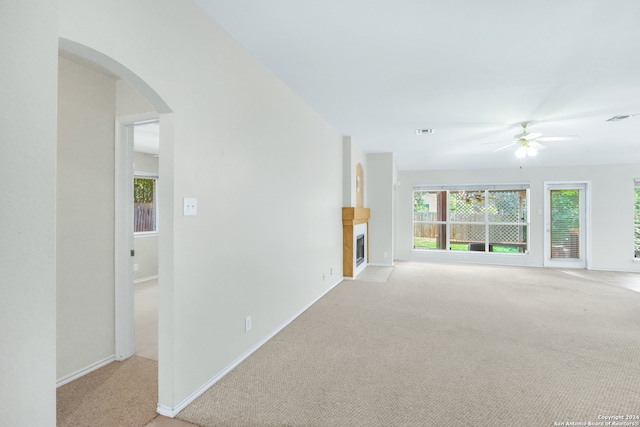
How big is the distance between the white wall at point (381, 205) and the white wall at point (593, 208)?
153 cm

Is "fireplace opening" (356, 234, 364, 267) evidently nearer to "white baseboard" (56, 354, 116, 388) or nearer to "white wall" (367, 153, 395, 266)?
"white wall" (367, 153, 395, 266)

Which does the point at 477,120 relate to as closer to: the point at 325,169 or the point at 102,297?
the point at 325,169

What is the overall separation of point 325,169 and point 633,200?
6860 millimetres

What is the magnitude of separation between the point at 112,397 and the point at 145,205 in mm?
4537

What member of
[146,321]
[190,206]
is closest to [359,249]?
[146,321]

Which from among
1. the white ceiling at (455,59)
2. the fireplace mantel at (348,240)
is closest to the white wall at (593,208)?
the white ceiling at (455,59)

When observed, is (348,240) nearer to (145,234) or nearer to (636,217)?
(145,234)

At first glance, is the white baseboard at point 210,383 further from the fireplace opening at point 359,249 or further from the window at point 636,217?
the window at point 636,217

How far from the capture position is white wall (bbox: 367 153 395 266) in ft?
21.5

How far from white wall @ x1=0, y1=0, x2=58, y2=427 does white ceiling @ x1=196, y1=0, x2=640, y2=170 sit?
1454mm

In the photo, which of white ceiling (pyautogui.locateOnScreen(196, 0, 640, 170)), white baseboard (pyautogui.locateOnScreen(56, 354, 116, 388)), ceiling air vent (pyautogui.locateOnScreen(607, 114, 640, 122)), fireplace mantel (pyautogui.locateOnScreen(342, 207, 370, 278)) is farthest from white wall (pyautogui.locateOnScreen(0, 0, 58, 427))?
ceiling air vent (pyautogui.locateOnScreen(607, 114, 640, 122))

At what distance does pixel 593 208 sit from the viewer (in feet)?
21.8

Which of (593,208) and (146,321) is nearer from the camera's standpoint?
(146,321)

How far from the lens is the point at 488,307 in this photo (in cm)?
390
